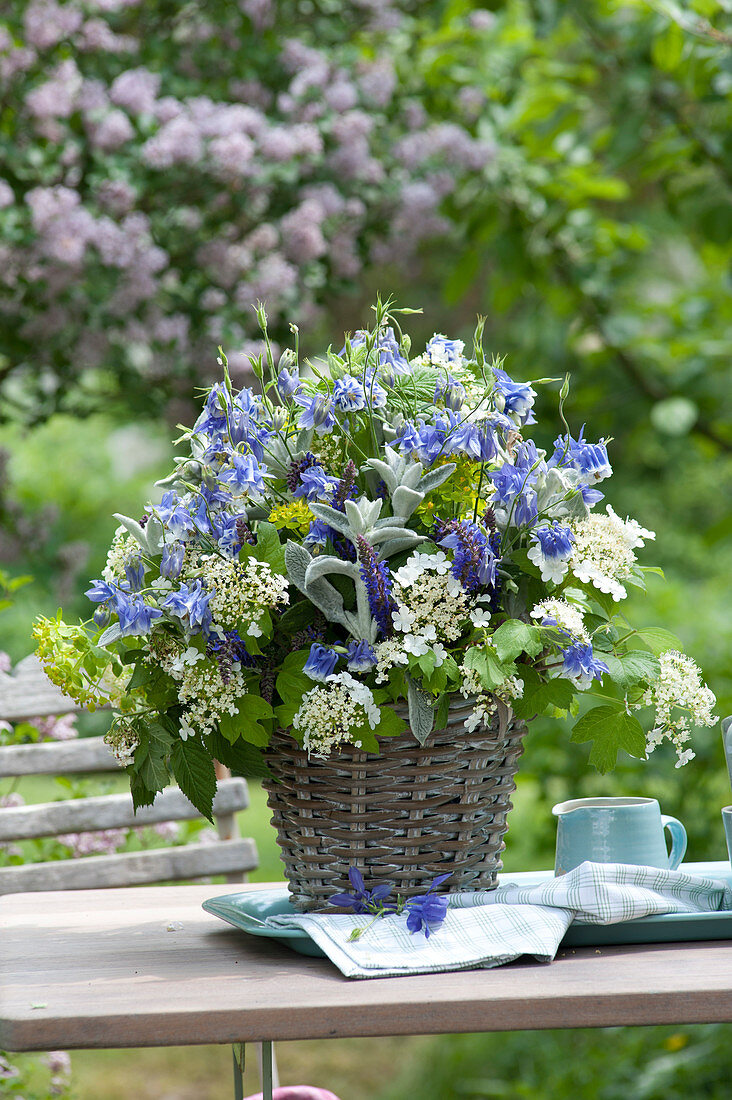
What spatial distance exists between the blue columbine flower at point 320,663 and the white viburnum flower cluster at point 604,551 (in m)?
0.21

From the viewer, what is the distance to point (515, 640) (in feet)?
2.91

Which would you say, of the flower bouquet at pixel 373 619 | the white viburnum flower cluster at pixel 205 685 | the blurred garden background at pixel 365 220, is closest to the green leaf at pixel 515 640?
the flower bouquet at pixel 373 619

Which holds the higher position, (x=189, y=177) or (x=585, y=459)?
(x=189, y=177)

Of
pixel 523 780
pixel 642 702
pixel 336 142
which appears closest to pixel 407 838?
pixel 642 702

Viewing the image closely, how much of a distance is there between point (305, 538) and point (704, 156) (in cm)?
201

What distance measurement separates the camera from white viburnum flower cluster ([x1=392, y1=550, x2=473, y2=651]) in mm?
877

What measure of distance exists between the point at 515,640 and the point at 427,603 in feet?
0.25

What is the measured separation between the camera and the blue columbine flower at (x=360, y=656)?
0.90 meters

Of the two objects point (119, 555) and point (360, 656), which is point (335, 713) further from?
point (119, 555)

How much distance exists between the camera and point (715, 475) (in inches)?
231

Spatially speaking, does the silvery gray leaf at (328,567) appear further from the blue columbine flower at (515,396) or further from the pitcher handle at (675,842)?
the pitcher handle at (675,842)

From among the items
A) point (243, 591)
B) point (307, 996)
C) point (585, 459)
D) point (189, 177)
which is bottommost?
point (307, 996)

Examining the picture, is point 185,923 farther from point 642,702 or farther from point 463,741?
point 642,702

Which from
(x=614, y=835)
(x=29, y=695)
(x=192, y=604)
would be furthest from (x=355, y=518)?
(x=29, y=695)
